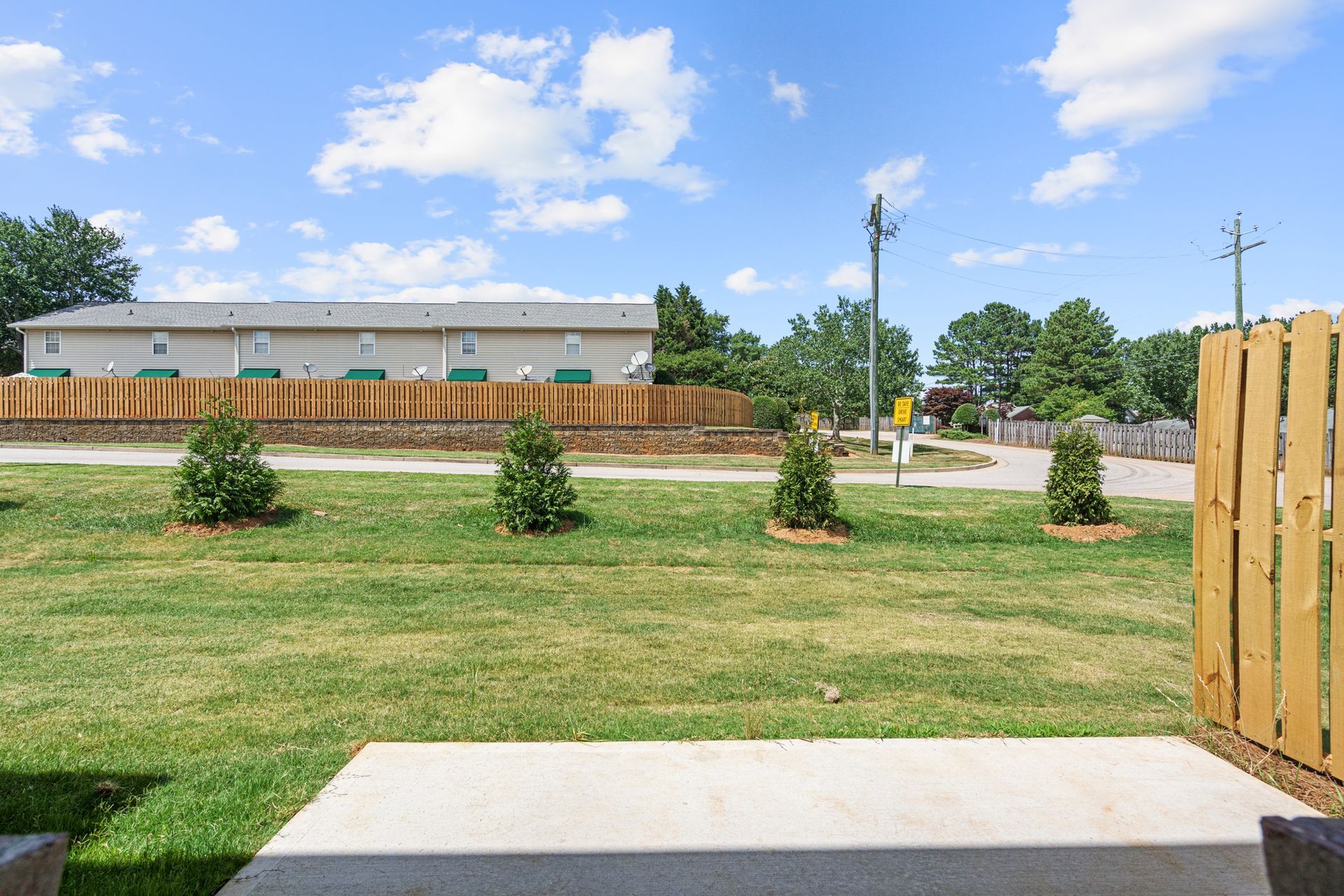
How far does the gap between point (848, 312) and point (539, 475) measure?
196 feet

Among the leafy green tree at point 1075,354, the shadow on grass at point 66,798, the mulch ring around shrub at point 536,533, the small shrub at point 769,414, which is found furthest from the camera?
the leafy green tree at point 1075,354

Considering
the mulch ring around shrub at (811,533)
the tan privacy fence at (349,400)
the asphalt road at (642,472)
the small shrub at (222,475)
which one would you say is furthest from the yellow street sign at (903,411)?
the small shrub at (222,475)

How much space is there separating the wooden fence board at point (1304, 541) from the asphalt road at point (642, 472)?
Answer: 43.2ft

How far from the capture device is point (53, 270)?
49188 millimetres

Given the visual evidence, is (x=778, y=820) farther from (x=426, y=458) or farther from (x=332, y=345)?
(x=332, y=345)

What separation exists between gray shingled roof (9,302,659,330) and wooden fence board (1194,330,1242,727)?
30.9 meters

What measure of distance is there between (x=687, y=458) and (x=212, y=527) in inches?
637

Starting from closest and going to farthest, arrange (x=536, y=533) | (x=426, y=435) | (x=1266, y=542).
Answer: (x=1266, y=542) → (x=536, y=533) → (x=426, y=435)

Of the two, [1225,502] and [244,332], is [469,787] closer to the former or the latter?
[1225,502]

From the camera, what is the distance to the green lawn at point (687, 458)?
21.3m

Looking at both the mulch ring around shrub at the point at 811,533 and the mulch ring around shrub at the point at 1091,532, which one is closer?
the mulch ring around shrub at the point at 811,533

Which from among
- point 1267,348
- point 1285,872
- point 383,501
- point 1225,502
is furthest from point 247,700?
point 383,501

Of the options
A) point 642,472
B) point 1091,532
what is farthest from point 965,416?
point 1091,532

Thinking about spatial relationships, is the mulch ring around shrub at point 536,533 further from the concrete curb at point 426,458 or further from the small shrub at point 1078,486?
the concrete curb at point 426,458
